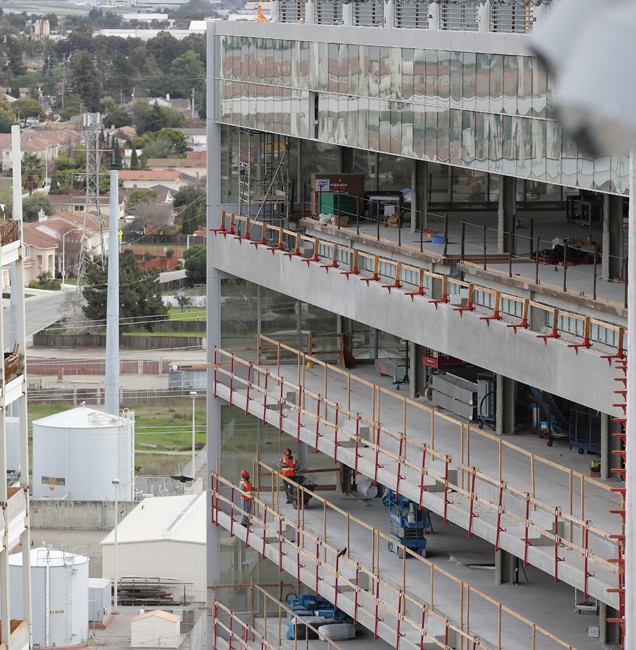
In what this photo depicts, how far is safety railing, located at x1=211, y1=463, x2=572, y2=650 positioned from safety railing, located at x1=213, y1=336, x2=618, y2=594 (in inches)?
64.7

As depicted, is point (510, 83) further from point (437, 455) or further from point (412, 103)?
point (437, 455)

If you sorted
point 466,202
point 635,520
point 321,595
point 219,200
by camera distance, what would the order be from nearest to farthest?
point 635,520, point 321,595, point 466,202, point 219,200

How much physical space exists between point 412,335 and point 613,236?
6.50m

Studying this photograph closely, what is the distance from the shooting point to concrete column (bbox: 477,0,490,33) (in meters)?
33.6

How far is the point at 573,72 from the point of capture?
226cm

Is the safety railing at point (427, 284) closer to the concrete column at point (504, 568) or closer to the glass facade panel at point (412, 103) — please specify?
the glass facade panel at point (412, 103)

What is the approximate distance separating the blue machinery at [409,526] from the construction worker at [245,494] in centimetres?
741

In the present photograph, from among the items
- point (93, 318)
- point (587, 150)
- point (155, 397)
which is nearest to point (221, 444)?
point (587, 150)

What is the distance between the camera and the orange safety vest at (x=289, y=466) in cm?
4506

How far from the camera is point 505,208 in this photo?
3694cm

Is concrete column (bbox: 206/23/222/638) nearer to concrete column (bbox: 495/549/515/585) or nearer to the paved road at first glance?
concrete column (bbox: 495/549/515/585)

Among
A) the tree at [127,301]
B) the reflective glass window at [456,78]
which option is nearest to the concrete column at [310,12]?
the reflective glass window at [456,78]

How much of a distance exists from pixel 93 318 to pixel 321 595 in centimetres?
14130

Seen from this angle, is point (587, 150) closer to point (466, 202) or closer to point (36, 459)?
point (466, 202)
